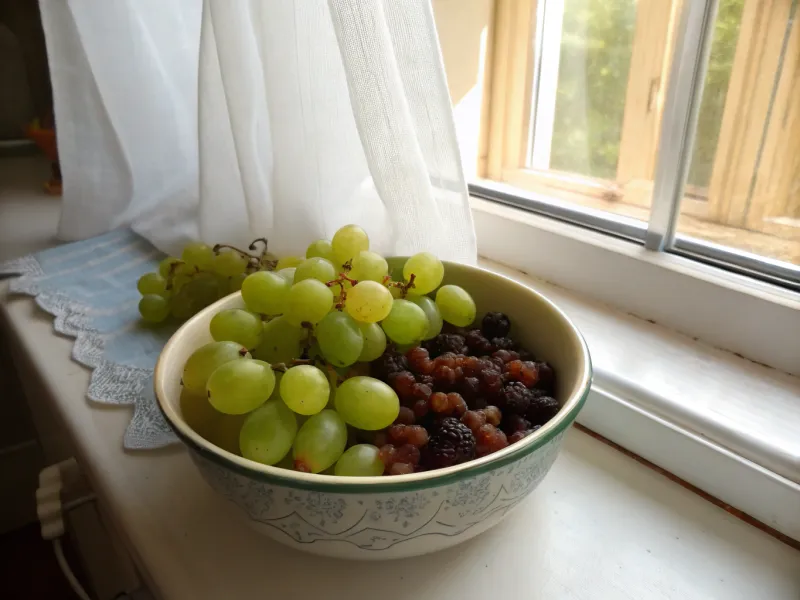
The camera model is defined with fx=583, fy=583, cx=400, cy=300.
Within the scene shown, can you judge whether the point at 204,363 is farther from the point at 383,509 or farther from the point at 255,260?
the point at 255,260

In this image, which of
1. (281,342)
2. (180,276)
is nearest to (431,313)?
(281,342)

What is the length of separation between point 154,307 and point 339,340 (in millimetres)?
348

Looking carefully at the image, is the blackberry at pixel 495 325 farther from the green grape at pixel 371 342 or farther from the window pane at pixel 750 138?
the window pane at pixel 750 138

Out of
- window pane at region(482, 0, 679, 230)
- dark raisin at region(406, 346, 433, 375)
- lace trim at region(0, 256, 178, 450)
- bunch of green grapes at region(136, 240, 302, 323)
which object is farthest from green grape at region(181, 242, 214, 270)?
window pane at region(482, 0, 679, 230)

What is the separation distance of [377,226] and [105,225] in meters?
0.56

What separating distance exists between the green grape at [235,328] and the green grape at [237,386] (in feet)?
0.21

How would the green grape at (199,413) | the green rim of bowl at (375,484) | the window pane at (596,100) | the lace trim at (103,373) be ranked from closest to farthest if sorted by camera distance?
the green rim of bowl at (375,484), the green grape at (199,413), the lace trim at (103,373), the window pane at (596,100)

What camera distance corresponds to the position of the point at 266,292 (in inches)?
18.5

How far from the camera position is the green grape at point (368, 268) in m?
0.50

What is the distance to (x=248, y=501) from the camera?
13.8 inches

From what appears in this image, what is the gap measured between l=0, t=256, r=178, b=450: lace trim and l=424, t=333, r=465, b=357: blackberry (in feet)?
0.79

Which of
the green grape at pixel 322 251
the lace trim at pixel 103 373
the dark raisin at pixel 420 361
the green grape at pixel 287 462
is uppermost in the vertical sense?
the green grape at pixel 322 251

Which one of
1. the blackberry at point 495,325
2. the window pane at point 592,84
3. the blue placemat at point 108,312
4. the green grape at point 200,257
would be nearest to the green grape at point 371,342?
the blackberry at point 495,325

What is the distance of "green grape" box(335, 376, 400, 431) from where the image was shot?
1.24ft
